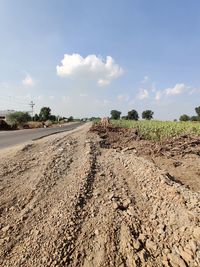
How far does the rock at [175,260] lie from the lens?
3590 mm

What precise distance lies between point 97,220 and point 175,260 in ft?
4.95

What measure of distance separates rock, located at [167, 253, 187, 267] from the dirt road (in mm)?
12

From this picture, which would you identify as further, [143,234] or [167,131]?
[167,131]

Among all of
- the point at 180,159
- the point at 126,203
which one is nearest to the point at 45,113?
the point at 180,159

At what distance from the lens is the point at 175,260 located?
3.68 metres

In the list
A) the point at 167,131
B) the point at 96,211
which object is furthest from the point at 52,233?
the point at 167,131

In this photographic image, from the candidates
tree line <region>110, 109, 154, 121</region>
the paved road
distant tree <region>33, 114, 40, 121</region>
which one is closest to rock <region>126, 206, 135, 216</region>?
the paved road

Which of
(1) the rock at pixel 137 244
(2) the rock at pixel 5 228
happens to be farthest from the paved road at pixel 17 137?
(1) the rock at pixel 137 244

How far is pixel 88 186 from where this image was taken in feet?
21.8

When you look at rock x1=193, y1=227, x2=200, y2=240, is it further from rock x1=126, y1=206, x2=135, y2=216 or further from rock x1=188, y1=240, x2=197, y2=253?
rock x1=126, y1=206, x2=135, y2=216

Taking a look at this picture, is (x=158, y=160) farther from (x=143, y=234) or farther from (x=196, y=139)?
(x=143, y=234)

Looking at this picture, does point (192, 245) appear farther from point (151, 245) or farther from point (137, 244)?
point (137, 244)

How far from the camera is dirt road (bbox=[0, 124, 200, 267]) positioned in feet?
12.1

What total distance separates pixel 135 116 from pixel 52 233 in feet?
349
